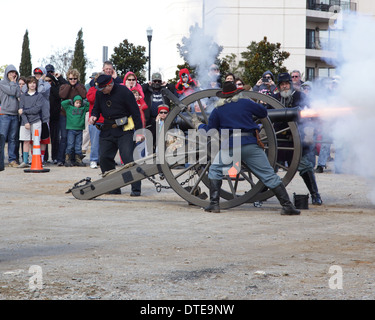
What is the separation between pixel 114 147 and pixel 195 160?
1.83 metres

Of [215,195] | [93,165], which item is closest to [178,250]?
[215,195]

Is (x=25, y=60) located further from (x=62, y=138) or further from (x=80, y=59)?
(x=62, y=138)

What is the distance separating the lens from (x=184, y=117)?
29.2 ft

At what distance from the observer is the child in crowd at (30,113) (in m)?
14.3

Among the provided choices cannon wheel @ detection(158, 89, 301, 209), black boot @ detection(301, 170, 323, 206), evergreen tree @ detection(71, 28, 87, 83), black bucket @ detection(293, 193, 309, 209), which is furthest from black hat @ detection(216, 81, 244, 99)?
evergreen tree @ detection(71, 28, 87, 83)

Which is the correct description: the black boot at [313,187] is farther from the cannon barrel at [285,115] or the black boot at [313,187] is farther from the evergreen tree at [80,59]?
the evergreen tree at [80,59]

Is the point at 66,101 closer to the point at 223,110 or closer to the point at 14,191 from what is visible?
the point at 14,191

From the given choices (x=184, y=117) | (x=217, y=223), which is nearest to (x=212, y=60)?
(x=184, y=117)

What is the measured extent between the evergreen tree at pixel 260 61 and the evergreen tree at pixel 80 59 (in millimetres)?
18561

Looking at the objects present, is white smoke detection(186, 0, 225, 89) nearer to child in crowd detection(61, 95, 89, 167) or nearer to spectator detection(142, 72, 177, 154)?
spectator detection(142, 72, 177, 154)

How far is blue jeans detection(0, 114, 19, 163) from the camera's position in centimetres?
1455
